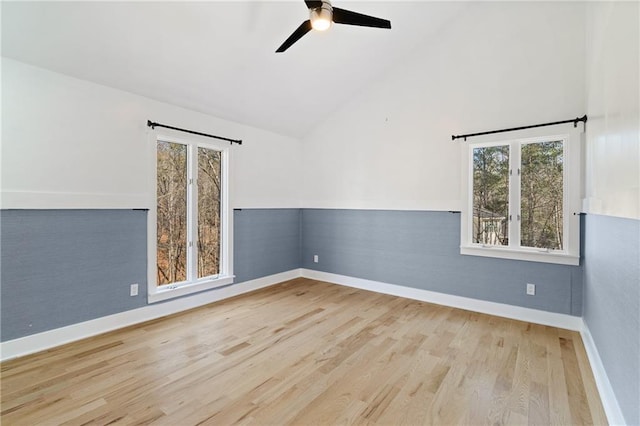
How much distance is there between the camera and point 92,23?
2.54m

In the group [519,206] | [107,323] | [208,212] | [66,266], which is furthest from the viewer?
[208,212]

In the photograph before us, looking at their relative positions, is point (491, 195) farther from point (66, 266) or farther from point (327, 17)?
point (66, 266)

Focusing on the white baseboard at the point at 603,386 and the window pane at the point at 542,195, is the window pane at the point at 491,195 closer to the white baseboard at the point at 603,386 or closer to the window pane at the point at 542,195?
the window pane at the point at 542,195

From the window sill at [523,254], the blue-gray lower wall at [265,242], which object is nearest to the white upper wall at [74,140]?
the blue-gray lower wall at [265,242]

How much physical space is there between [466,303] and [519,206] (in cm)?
135

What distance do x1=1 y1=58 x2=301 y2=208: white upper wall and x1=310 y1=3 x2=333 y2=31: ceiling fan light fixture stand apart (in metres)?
2.17

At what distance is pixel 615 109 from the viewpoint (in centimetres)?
175

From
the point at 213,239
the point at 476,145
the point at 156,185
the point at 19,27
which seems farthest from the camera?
the point at 213,239

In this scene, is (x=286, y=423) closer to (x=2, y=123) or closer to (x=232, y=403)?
(x=232, y=403)

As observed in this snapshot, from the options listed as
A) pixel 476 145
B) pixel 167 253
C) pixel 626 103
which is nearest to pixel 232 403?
pixel 167 253

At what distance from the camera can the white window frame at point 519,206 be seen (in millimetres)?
3203

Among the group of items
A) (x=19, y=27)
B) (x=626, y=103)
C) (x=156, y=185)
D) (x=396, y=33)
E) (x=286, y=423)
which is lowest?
(x=286, y=423)

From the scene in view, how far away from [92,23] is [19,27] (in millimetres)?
501

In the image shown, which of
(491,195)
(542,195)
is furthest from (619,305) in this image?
(491,195)
